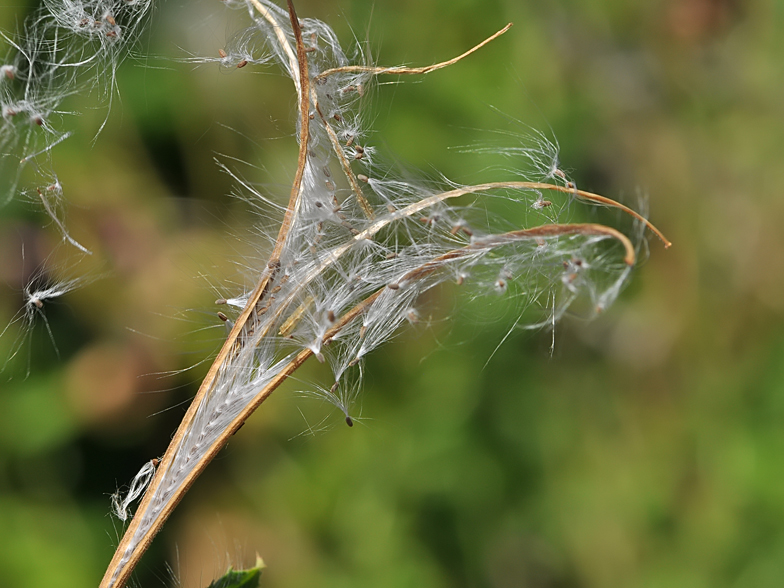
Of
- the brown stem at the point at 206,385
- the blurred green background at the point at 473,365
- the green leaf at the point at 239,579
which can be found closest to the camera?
the brown stem at the point at 206,385

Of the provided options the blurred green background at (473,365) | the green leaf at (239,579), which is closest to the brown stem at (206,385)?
the green leaf at (239,579)

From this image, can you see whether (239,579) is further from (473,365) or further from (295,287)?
(473,365)

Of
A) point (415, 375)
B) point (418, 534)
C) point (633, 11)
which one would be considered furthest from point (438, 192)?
point (633, 11)

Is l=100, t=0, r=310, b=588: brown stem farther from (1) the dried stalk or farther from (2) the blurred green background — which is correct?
(2) the blurred green background

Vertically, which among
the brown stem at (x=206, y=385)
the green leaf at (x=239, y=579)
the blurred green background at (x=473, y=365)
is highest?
the brown stem at (x=206, y=385)

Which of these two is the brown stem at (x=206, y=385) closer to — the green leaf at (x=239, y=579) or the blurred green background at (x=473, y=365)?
the green leaf at (x=239, y=579)

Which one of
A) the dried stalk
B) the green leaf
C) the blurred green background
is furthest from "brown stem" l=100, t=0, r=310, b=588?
the blurred green background

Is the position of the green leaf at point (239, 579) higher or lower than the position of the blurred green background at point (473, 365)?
higher
